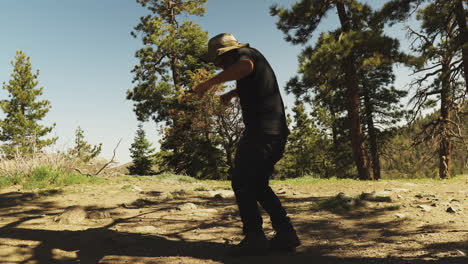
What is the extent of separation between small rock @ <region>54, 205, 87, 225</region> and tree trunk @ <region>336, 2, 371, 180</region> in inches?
404

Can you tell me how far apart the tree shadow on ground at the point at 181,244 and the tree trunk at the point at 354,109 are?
27.4ft

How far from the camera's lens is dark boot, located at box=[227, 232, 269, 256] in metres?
2.49

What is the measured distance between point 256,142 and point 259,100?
1.17 ft

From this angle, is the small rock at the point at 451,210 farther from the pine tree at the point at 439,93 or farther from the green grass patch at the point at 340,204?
the pine tree at the point at 439,93

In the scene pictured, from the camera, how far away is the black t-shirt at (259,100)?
8.01 ft

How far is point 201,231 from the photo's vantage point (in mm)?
3359

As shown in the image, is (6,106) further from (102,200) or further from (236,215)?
(236,215)

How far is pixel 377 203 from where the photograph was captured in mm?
4398

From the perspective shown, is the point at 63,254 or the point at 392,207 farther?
the point at 392,207

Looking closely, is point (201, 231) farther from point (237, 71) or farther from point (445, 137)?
point (445, 137)

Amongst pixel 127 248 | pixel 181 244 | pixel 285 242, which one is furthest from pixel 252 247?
pixel 127 248

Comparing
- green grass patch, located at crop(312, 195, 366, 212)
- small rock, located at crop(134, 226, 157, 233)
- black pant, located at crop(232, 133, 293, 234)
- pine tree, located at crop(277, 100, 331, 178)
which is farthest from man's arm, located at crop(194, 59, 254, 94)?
pine tree, located at crop(277, 100, 331, 178)

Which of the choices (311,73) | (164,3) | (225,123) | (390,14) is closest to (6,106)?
(164,3)

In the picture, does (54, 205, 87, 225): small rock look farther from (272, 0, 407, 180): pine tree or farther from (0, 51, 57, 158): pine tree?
(0, 51, 57, 158): pine tree
